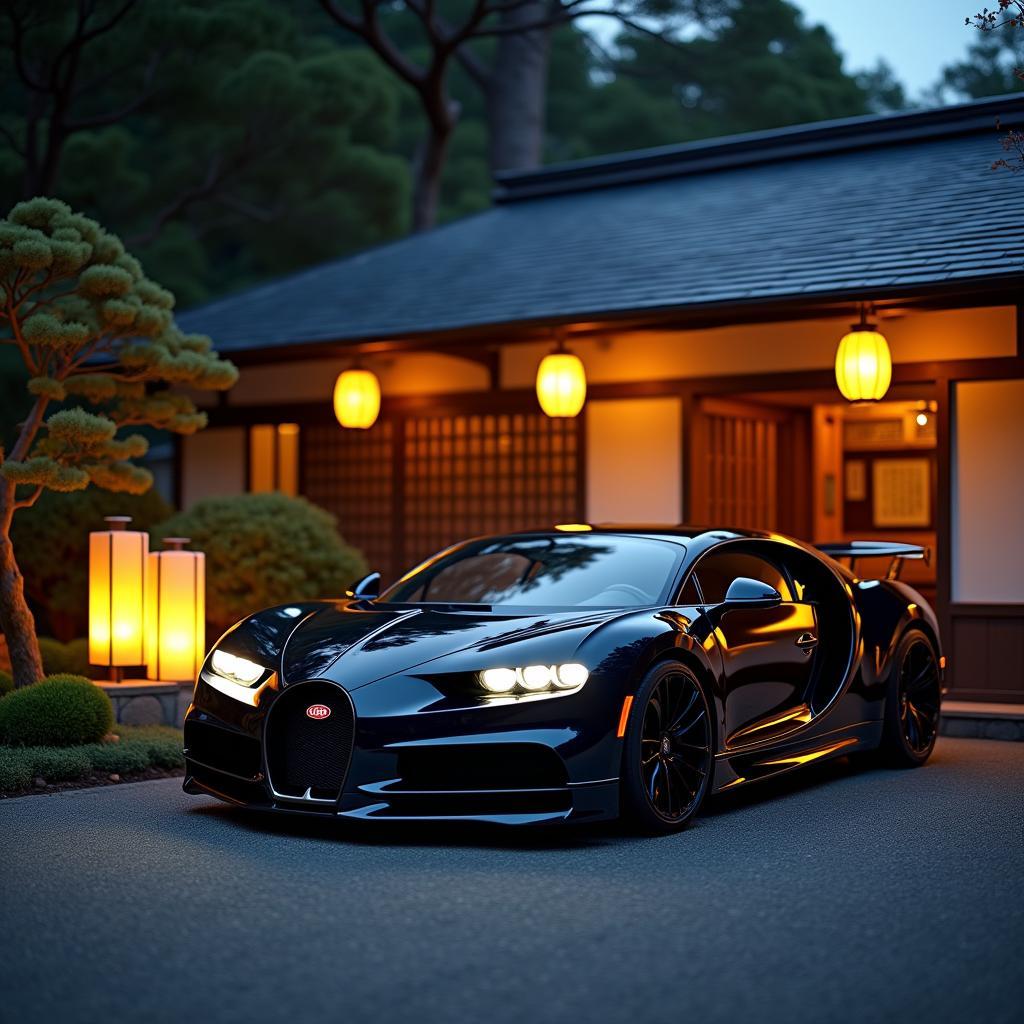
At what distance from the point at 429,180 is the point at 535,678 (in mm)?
17306

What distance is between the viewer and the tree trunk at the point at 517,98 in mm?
23500

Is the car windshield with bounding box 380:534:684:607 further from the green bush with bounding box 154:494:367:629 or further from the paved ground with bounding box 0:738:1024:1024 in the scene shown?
the green bush with bounding box 154:494:367:629

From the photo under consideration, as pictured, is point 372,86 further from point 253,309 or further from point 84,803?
point 84,803

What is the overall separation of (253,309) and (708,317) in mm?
5531

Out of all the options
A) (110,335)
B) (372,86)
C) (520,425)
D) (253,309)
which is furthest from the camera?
(372,86)

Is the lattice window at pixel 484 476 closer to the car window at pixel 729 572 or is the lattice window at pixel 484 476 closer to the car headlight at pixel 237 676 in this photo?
the car window at pixel 729 572

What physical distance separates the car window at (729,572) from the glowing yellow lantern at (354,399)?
243 inches

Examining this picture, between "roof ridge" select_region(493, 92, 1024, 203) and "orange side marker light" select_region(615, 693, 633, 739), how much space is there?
347 inches

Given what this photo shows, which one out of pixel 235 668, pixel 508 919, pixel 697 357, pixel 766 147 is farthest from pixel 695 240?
pixel 508 919

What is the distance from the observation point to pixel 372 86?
20.9 meters

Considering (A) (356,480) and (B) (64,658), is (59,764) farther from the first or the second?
(A) (356,480)

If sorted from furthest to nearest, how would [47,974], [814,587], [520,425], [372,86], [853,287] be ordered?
[372,86] < [520,425] < [853,287] < [814,587] < [47,974]

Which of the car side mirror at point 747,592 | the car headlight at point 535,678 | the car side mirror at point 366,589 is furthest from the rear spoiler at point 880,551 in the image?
the car headlight at point 535,678

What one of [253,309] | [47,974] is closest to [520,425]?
[253,309]
